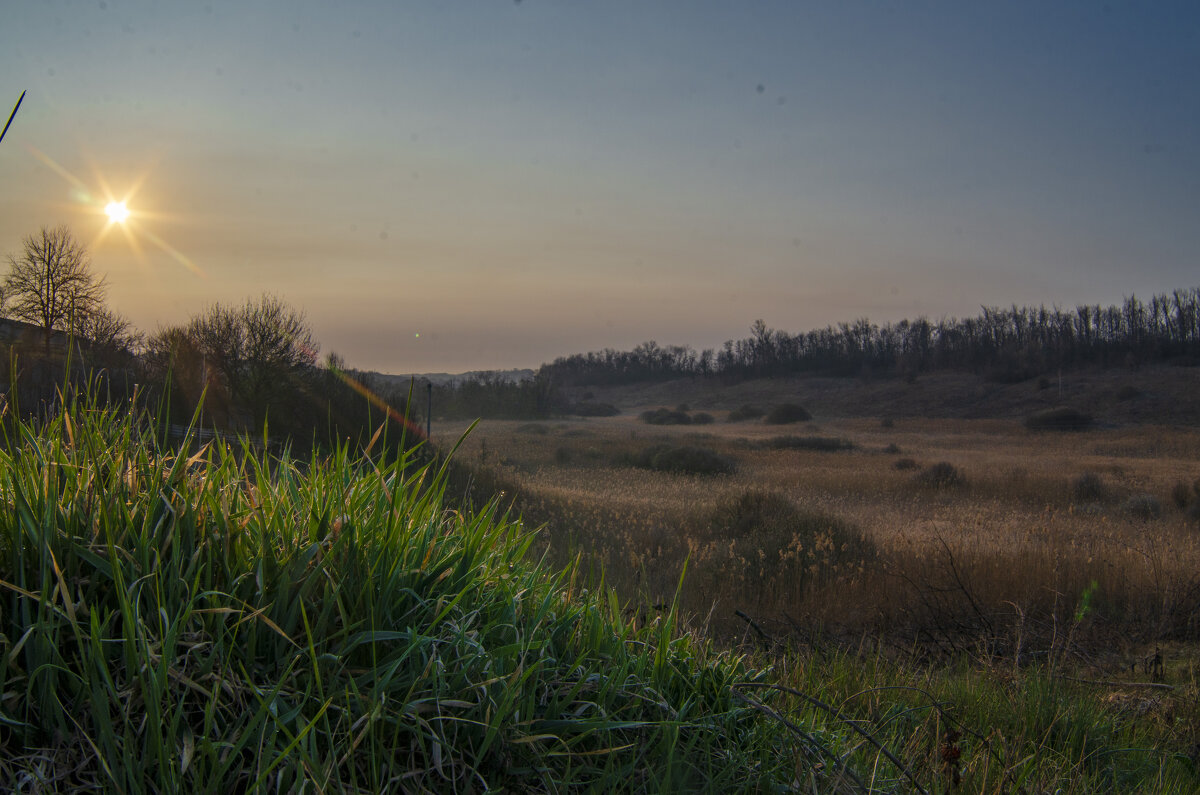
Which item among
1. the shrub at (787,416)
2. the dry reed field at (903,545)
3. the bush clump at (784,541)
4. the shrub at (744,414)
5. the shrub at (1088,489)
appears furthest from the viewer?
the shrub at (744,414)

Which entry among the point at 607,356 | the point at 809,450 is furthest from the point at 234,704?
the point at 607,356

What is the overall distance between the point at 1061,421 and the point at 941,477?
115 feet

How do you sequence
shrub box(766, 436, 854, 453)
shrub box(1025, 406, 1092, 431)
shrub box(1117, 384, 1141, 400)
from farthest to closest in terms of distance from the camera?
shrub box(1117, 384, 1141, 400)
shrub box(1025, 406, 1092, 431)
shrub box(766, 436, 854, 453)

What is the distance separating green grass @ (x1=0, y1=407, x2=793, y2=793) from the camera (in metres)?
1.50

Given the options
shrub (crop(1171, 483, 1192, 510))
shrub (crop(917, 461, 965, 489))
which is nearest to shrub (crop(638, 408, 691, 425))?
shrub (crop(917, 461, 965, 489))

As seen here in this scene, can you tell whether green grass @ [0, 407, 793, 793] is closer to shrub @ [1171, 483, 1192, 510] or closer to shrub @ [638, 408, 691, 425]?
shrub @ [1171, 483, 1192, 510]

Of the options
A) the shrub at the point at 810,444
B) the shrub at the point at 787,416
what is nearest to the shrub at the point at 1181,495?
the shrub at the point at 810,444

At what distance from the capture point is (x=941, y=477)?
82.7 feet

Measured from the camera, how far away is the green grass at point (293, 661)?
4.93 feet

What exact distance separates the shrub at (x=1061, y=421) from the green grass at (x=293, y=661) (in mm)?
59003

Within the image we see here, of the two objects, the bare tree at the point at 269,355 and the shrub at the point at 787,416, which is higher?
the bare tree at the point at 269,355

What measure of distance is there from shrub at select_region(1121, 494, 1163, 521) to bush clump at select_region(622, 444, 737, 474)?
1255 centimetres

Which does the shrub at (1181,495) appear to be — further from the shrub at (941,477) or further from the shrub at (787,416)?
the shrub at (787,416)

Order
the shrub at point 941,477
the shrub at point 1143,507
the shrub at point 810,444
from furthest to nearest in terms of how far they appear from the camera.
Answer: the shrub at point 810,444
the shrub at point 941,477
the shrub at point 1143,507
